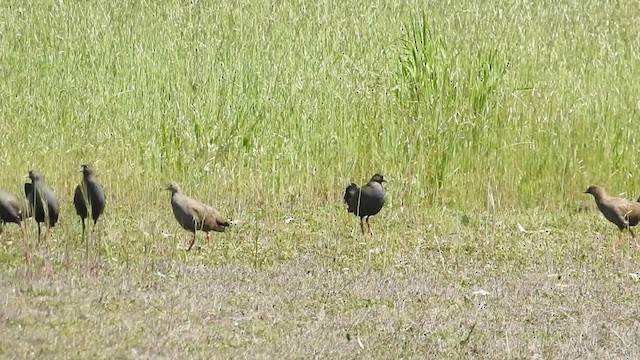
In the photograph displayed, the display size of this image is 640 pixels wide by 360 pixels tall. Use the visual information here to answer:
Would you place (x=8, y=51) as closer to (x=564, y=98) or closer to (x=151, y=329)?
(x=564, y=98)

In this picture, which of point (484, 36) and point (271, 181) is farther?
point (484, 36)

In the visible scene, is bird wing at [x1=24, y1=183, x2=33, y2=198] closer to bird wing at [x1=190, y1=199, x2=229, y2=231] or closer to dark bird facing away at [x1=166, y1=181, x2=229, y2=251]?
dark bird facing away at [x1=166, y1=181, x2=229, y2=251]

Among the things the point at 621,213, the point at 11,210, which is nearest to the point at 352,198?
the point at 621,213

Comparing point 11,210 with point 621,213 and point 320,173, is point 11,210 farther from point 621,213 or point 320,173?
point 621,213

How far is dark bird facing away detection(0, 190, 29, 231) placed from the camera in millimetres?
9211

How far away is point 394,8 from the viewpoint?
1802 centimetres

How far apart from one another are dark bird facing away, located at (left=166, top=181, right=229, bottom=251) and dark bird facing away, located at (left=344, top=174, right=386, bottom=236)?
3.75ft

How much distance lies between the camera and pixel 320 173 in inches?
482

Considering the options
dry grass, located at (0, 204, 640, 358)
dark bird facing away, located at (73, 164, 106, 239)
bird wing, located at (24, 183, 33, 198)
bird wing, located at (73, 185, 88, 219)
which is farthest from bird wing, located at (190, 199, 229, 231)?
bird wing, located at (24, 183, 33, 198)

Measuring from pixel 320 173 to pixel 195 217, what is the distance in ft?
9.04

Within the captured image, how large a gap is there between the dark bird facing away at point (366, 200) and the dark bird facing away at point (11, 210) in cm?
265

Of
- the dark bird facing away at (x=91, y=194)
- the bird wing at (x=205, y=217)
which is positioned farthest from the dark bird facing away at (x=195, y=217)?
the dark bird facing away at (x=91, y=194)

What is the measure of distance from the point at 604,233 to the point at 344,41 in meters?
5.07

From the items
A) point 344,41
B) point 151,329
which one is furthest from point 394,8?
point 151,329
